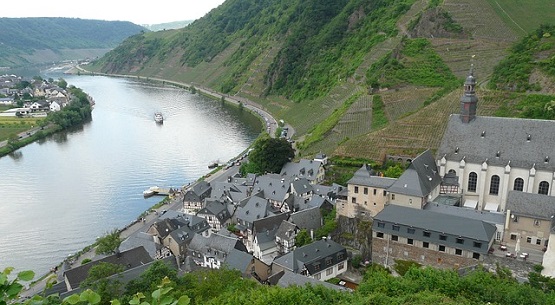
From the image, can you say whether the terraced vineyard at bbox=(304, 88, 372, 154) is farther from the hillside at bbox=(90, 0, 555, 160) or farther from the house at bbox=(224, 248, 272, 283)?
the house at bbox=(224, 248, 272, 283)

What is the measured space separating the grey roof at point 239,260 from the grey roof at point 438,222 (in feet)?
27.2

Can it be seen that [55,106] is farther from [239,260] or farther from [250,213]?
[239,260]

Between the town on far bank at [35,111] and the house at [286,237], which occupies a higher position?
the town on far bank at [35,111]

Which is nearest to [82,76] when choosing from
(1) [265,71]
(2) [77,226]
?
(1) [265,71]

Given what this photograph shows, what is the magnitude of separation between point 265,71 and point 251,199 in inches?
2707

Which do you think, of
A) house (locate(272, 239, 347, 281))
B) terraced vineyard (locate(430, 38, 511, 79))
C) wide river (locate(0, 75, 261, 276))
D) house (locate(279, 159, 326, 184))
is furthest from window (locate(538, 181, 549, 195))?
wide river (locate(0, 75, 261, 276))

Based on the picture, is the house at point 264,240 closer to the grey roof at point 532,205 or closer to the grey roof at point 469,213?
the grey roof at point 469,213

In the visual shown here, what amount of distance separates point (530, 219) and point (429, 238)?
599cm

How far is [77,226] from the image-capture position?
40.4 metres

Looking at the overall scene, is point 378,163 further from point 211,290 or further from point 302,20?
point 302,20

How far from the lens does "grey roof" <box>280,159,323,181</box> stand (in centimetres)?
4356

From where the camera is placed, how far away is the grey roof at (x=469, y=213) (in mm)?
28172

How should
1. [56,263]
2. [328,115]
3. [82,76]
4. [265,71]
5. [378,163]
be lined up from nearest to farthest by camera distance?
1. [56,263]
2. [378,163]
3. [328,115]
4. [265,71]
5. [82,76]

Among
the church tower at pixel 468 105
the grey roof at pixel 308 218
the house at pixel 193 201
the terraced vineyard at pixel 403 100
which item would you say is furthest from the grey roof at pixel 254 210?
the terraced vineyard at pixel 403 100
